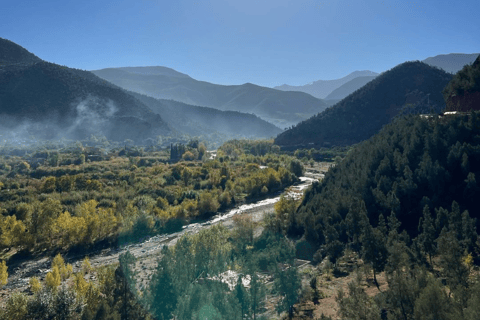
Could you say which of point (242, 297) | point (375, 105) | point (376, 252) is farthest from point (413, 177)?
point (375, 105)

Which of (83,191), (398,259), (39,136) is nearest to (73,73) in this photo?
(39,136)

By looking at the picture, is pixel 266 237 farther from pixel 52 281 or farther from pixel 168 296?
pixel 52 281

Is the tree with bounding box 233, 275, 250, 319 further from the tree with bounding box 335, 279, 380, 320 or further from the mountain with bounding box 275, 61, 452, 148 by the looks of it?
the mountain with bounding box 275, 61, 452, 148

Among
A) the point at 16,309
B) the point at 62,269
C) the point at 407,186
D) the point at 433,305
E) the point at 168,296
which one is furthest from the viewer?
the point at 407,186

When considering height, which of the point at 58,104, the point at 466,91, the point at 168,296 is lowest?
the point at 168,296

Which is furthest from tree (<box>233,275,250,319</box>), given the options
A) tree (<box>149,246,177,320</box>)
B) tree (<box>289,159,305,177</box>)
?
tree (<box>289,159,305,177</box>)

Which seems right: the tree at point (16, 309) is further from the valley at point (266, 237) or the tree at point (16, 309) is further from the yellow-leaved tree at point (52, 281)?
the yellow-leaved tree at point (52, 281)
